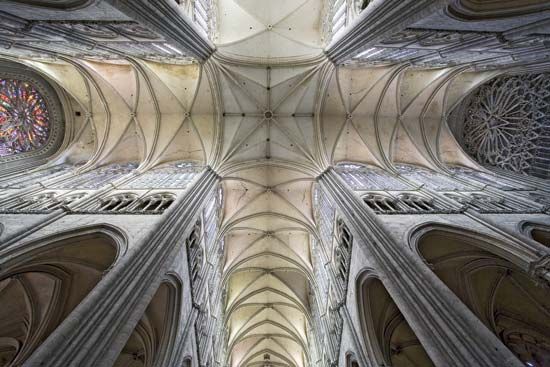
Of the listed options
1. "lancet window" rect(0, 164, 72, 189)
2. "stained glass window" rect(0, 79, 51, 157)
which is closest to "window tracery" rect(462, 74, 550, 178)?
"lancet window" rect(0, 164, 72, 189)

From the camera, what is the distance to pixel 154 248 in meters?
8.39

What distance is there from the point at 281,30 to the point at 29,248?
16732mm

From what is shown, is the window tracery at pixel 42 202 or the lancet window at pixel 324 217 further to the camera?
the lancet window at pixel 324 217

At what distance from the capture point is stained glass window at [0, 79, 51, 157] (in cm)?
1456

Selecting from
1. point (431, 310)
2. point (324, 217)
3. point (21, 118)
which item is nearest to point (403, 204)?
point (324, 217)

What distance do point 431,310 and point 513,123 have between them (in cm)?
1382

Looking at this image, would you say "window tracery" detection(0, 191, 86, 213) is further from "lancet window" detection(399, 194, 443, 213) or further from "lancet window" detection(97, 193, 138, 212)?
"lancet window" detection(399, 194, 443, 213)

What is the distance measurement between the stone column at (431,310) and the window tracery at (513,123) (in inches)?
420

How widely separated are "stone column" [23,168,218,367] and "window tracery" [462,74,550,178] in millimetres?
16705

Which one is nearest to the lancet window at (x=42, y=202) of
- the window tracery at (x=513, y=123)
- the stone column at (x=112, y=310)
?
the stone column at (x=112, y=310)

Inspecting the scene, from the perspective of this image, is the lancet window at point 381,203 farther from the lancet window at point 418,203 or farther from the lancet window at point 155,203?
the lancet window at point 155,203

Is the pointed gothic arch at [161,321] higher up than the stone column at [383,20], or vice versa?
the stone column at [383,20]

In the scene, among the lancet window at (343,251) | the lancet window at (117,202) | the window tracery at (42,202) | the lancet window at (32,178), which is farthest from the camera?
the lancet window at (32,178)

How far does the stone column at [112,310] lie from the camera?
5121mm
